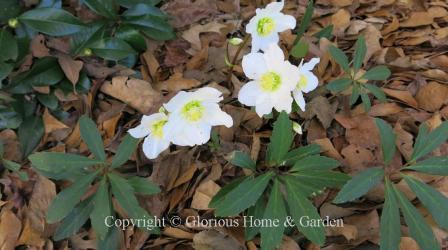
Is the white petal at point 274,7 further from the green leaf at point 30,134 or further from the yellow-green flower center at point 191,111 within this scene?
the green leaf at point 30,134

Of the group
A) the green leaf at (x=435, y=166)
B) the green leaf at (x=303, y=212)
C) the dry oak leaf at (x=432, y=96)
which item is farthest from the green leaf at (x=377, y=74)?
the green leaf at (x=303, y=212)

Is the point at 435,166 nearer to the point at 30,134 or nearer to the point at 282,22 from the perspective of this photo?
the point at 282,22

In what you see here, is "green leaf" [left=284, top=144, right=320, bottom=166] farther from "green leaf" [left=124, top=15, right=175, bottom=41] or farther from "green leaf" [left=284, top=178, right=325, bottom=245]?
"green leaf" [left=124, top=15, right=175, bottom=41]

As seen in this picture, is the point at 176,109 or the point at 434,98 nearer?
the point at 176,109

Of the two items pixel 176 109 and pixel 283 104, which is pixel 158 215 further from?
pixel 283 104

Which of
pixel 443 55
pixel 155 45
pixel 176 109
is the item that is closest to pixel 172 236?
pixel 176 109

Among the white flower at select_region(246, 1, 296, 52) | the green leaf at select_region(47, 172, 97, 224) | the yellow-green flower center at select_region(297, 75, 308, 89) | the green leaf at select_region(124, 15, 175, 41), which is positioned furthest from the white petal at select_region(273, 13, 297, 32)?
the green leaf at select_region(47, 172, 97, 224)
